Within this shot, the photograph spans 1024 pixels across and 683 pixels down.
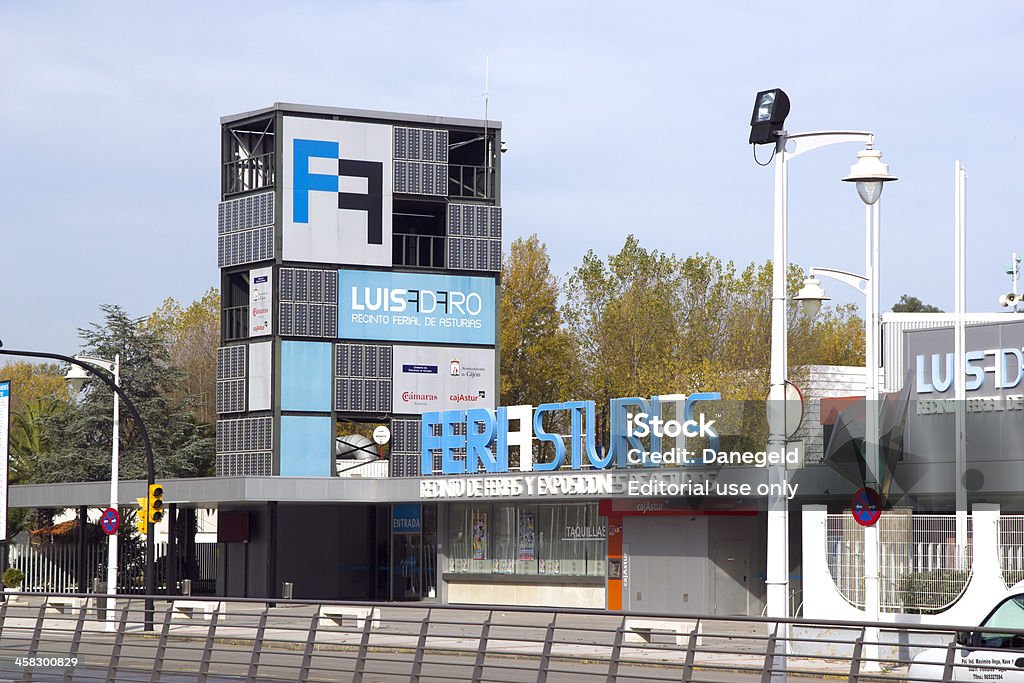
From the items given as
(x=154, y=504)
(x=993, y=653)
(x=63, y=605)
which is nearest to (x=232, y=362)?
(x=154, y=504)

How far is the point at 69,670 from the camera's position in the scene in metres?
18.6

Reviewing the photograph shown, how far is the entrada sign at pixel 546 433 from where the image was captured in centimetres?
4153

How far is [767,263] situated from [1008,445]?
1448 inches

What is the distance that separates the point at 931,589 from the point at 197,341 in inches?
2656

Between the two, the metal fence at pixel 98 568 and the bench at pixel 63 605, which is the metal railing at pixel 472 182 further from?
the bench at pixel 63 605

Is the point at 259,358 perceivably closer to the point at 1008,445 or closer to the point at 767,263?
the point at 1008,445

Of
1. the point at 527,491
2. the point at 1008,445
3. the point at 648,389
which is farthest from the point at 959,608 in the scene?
the point at 648,389

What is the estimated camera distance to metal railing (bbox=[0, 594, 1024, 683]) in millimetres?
14234

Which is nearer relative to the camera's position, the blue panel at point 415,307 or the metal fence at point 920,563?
the metal fence at point 920,563

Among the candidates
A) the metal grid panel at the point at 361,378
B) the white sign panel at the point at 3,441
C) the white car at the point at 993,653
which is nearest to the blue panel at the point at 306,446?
the metal grid panel at the point at 361,378

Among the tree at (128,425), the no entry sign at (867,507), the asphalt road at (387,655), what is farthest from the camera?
the tree at (128,425)

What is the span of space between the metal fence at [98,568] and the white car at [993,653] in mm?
38285

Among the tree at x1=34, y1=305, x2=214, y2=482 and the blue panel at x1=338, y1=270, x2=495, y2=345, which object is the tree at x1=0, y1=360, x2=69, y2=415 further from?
the blue panel at x1=338, y1=270, x2=495, y2=345

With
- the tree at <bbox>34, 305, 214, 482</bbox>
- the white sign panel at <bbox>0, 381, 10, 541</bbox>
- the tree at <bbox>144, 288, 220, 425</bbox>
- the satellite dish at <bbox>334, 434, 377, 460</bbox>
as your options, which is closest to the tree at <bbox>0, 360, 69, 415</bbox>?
the tree at <bbox>144, 288, 220, 425</bbox>
